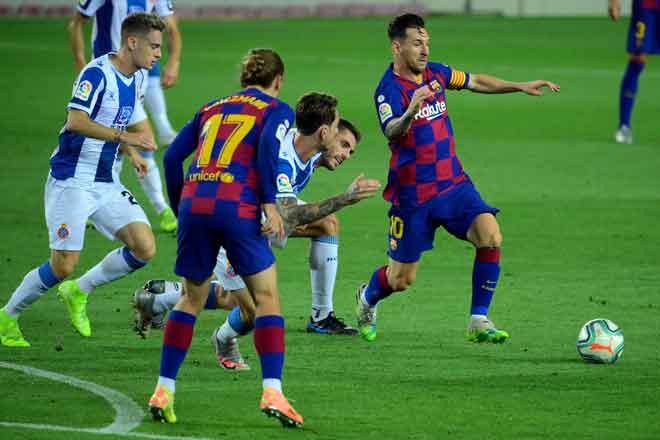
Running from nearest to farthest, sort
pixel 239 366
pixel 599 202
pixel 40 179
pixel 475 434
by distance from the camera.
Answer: pixel 475 434, pixel 239 366, pixel 599 202, pixel 40 179

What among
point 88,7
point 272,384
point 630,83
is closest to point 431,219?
point 272,384

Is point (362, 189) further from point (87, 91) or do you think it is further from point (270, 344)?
point (87, 91)

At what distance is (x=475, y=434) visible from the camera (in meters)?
6.65

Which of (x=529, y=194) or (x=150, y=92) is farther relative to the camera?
(x=150, y=92)

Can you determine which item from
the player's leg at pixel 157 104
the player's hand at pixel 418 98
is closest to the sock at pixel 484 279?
the player's hand at pixel 418 98

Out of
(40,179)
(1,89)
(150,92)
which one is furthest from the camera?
(1,89)

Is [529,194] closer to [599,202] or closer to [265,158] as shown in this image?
[599,202]

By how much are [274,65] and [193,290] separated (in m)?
1.23

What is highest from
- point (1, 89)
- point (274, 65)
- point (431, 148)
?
point (274, 65)

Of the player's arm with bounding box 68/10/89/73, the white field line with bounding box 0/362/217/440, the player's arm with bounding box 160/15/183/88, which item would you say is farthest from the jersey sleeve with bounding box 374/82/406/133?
the player's arm with bounding box 160/15/183/88

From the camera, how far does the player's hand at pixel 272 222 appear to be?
668 centimetres

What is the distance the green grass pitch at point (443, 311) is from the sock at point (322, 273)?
0.72ft

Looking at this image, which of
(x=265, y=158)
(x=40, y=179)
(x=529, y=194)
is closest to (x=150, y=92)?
(x=40, y=179)

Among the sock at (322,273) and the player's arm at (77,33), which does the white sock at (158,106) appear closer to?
the player's arm at (77,33)
